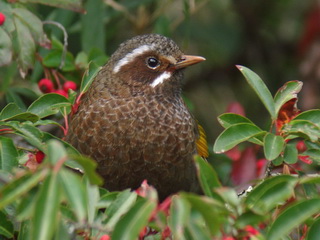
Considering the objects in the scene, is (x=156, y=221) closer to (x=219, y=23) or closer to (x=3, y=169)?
(x=3, y=169)

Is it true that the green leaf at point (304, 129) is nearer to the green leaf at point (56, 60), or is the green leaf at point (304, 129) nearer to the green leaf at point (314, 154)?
the green leaf at point (314, 154)

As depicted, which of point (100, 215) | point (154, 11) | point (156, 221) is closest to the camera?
point (156, 221)

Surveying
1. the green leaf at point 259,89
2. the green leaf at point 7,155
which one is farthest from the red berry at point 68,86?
the green leaf at point 259,89

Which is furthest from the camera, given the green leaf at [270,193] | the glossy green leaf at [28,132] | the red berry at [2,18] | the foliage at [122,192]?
the red berry at [2,18]

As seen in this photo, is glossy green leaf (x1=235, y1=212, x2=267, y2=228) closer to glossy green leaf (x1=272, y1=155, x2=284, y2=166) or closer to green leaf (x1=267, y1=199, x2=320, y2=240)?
green leaf (x1=267, y1=199, x2=320, y2=240)

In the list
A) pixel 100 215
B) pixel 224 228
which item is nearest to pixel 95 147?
pixel 100 215

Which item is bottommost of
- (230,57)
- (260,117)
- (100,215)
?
(260,117)

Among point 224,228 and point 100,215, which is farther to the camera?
point 100,215

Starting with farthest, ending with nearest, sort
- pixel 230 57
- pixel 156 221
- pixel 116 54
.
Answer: pixel 230 57, pixel 116 54, pixel 156 221

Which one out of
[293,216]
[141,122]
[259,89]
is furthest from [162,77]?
[293,216]
